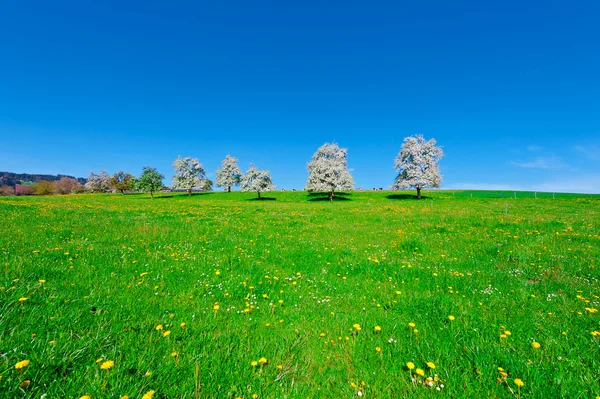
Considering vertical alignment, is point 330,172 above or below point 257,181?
above

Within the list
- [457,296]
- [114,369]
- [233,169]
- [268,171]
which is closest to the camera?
[114,369]

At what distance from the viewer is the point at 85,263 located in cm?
727

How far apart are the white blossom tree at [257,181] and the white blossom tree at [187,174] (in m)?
21.1

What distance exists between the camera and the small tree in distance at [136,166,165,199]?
251 ft

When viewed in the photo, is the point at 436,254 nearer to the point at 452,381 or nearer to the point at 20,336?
the point at 452,381

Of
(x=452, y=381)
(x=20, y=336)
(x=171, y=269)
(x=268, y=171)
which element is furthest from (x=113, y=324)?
(x=268, y=171)

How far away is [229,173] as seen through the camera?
270 feet

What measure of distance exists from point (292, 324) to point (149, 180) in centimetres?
8588

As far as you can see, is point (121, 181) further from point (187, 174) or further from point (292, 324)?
point (292, 324)

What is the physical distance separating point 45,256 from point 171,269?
405 cm

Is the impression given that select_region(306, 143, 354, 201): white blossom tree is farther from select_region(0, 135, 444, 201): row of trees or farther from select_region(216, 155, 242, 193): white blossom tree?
select_region(216, 155, 242, 193): white blossom tree

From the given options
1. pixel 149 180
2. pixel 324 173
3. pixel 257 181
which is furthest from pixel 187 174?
pixel 324 173

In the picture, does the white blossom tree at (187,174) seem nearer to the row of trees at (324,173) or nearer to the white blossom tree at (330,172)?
the row of trees at (324,173)

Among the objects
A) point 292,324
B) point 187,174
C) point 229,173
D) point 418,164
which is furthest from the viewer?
point 229,173
